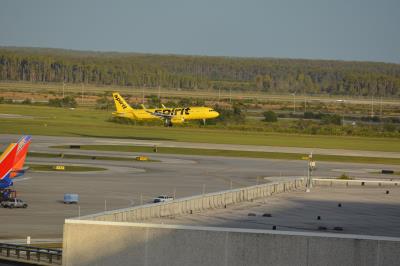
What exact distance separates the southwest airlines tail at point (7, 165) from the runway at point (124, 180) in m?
2.51

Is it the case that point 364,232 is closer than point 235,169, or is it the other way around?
point 364,232

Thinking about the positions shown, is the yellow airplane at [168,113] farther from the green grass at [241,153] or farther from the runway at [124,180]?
the runway at [124,180]

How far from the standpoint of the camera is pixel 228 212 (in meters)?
49.6

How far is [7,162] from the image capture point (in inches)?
2790

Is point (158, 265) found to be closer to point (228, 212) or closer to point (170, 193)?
point (228, 212)

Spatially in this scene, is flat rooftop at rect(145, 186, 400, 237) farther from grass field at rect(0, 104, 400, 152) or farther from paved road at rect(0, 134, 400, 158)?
grass field at rect(0, 104, 400, 152)

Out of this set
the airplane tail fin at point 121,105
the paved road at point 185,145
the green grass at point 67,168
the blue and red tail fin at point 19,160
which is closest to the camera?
the blue and red tail fin at point 19,160

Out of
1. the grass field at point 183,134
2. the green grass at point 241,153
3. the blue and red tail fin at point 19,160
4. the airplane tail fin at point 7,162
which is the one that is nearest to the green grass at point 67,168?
the green grass at point 241,153

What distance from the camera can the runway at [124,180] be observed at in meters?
65.5

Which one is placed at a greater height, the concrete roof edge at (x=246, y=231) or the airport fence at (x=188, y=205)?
the concrete roof edge at (x=246, y=231)

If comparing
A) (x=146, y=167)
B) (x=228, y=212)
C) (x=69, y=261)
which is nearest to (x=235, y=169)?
(x=146, y=167)

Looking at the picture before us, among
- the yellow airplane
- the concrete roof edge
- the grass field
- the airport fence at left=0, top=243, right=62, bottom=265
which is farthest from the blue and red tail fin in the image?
the yellow airplane

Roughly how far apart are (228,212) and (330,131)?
133829 mm

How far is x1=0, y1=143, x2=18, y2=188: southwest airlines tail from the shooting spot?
2776 inches
